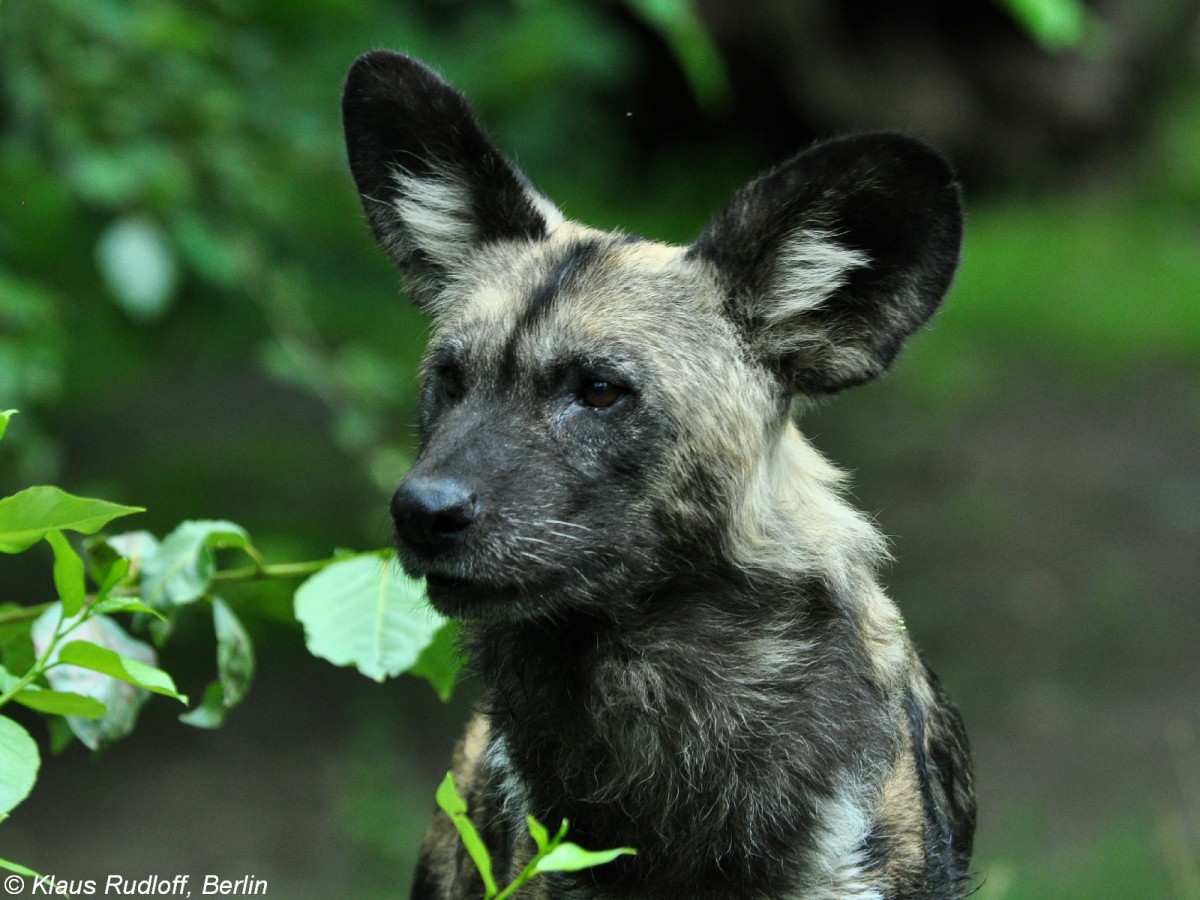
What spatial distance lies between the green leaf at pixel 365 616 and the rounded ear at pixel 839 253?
995 millimetres

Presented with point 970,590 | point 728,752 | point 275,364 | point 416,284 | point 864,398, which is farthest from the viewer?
point 864,398

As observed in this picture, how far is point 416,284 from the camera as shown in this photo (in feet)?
13.6

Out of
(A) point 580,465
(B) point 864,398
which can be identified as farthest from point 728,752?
(B) point 864,398

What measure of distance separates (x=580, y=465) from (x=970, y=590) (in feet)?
20.8

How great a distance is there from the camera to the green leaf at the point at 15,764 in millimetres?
2285

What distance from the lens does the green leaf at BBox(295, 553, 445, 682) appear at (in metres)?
3.32

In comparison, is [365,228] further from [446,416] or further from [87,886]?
[87,886]

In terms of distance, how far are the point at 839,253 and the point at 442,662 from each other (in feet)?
4.58

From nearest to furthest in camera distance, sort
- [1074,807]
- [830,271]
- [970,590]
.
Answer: [830,271], [1074,807], [970,590]

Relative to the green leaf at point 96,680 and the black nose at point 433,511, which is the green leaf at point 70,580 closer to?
the green leaf at point 96,680

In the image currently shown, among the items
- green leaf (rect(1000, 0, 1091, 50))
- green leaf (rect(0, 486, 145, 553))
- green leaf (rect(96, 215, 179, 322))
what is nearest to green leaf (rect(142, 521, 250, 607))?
green leaf (rect(0, 486, 145, 553))

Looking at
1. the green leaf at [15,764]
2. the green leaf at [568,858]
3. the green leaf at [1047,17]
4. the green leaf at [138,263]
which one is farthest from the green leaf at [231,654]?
the green leaf at [1047,17]

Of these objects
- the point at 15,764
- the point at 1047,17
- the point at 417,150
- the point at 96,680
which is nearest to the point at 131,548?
the point at 96,680

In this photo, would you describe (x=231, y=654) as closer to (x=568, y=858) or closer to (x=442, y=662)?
(x=442, y=662)
